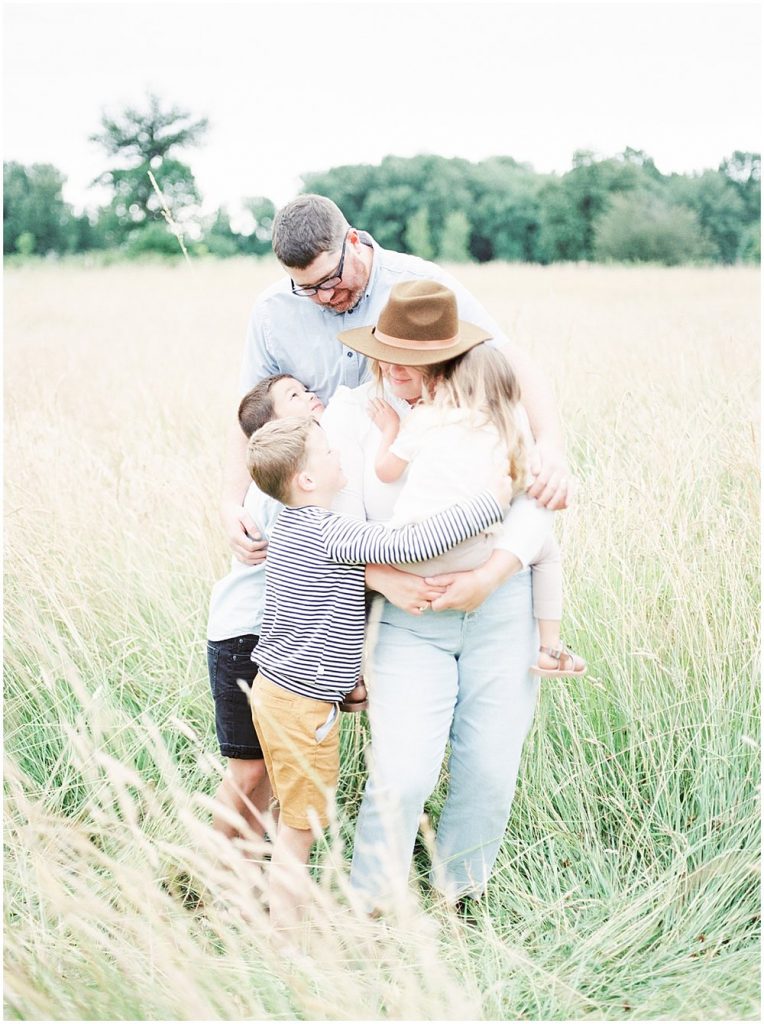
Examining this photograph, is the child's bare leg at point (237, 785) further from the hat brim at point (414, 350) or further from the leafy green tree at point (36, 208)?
the leafy green tree at point (36, 208)

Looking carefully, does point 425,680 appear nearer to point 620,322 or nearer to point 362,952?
point 362,952

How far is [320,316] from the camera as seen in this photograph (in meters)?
2.69

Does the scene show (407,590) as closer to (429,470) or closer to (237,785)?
(429,470)

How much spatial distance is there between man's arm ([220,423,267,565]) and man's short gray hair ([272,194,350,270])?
523 millimetres

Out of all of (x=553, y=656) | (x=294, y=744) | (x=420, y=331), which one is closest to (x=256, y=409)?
(x=420, y=331)

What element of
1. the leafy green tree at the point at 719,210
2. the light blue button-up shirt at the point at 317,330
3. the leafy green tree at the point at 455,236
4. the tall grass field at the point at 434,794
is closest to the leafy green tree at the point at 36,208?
the leafy green tree at the point at 455,236

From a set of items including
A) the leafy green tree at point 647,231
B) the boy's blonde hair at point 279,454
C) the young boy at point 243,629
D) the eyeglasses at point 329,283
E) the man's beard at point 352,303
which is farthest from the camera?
the leafy green tree at point 647,231

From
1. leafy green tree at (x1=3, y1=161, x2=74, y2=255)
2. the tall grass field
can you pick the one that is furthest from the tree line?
the tall grass field

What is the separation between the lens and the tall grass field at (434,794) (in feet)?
6.22

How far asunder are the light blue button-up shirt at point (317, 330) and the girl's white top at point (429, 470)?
35 centimetres

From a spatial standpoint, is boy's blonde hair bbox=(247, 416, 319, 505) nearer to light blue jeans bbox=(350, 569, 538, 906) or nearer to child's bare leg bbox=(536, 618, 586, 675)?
light blue jeans bbox=(350, 569, 538, 906)

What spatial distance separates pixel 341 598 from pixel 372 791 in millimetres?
502

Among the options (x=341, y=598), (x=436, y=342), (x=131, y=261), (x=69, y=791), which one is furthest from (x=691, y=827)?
(x=131, y=261)

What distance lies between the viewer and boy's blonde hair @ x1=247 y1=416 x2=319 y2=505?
2.13m
